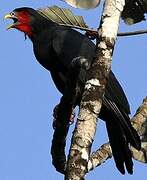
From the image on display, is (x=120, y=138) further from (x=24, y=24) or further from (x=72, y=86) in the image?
(x=24, y=24)

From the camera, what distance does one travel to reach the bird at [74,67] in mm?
3777

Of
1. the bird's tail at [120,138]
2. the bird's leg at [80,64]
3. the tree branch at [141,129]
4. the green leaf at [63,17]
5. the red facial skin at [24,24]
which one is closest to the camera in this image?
the bird's leg at [80,64]

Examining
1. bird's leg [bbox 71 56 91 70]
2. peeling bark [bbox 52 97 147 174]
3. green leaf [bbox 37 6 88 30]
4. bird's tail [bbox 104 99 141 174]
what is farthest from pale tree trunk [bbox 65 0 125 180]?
green leaf [bbox 37 6 88 30]

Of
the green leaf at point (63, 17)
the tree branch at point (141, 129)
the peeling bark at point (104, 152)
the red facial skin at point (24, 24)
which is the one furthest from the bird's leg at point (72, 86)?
the red facial skin at point (24, 24)

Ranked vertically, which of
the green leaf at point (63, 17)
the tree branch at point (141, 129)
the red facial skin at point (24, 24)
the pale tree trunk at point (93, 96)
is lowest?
the pale tree trunk at point (93, 96)

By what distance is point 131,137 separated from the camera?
4551 mm

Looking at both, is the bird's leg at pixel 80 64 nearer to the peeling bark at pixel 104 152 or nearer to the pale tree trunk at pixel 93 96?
the pale tree trunk at pixel 93 96

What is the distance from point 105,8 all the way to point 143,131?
1.63 meters

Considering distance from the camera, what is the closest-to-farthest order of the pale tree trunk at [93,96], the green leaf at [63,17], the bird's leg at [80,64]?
1. the pale tree trunk at [93,96]
2. the bird's leg at [80,64]
3. the green leaf at [63,17]

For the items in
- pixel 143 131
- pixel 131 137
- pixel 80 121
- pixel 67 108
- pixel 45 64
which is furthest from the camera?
pixel 45 64

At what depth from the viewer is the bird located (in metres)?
3.78

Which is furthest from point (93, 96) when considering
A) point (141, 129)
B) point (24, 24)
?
point (24, 24)

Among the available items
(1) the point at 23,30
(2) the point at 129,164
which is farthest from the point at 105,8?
(1) the point at 23,30

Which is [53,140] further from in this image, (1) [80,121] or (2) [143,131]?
(2) [143,131]
